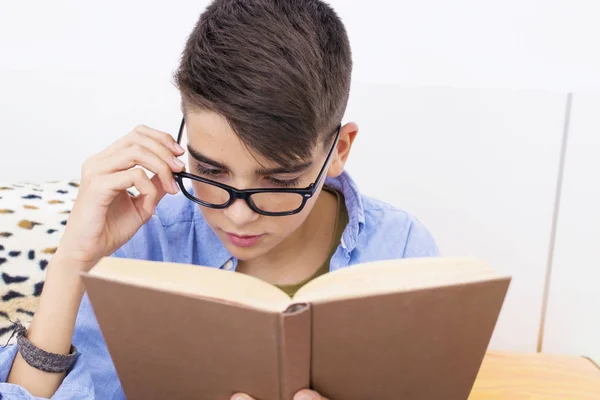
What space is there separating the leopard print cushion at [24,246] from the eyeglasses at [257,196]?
1.76 feet

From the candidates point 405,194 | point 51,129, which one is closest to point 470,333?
point 405,194

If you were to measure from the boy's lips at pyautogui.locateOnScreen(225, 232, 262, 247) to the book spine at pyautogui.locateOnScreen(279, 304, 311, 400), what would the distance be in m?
0.30

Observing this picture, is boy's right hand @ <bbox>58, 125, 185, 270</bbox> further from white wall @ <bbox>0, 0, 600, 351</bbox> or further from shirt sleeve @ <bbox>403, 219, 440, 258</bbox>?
white wall @ <bbox>0, 0, 600, 351</bbox>

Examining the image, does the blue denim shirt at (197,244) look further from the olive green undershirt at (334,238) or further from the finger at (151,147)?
the finger at (151,147)

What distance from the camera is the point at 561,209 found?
1.54 m

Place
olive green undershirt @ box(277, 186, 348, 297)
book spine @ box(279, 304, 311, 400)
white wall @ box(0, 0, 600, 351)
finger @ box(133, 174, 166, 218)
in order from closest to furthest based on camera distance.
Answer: book spine @ box(279, 304, 311, 400) → finger @ box(133, 174, 166, 218) → olive green undershirt @ box(277, 186, 348, 297) → white wall @ box(0, 0, 600, 351)

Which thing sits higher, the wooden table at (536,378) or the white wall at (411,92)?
the white wall at (411,92)

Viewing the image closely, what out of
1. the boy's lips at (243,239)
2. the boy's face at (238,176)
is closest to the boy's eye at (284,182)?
the boy's face at (238,176)

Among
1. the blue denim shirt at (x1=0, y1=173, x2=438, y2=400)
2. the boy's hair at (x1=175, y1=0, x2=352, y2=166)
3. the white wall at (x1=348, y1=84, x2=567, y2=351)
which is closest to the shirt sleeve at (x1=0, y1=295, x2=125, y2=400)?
the blue denim shirt at (x1=0, y1=173, x2=438, y2=400)

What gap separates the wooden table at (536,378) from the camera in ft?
3.94

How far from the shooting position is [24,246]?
1.19 metres

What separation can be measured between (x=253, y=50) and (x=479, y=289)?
422 millimetres

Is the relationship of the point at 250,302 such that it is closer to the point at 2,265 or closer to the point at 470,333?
the point at 470,333

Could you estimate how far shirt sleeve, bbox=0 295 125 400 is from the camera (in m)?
0.78
